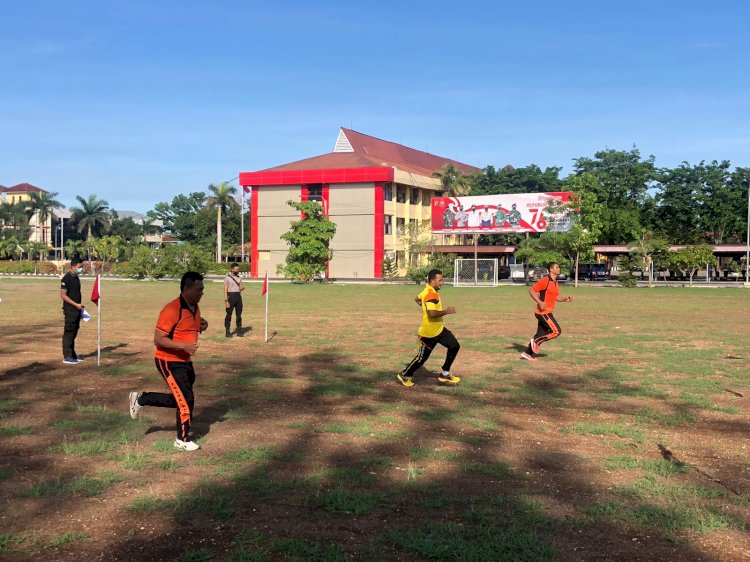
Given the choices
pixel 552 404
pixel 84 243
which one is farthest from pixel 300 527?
pixel 84 243

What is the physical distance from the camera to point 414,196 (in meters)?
77.4

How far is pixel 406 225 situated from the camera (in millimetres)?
70250

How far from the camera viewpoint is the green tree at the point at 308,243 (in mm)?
61406

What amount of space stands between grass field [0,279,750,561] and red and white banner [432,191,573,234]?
44.2m

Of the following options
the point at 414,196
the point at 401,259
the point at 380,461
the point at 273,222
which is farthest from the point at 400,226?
the point at 380,461

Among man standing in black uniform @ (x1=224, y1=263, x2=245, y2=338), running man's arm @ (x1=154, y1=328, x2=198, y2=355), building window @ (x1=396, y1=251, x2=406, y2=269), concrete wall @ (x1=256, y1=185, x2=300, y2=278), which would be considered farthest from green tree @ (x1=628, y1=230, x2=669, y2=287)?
running man's arm @ (x1=154, y1=328, x2=198, y2=355)

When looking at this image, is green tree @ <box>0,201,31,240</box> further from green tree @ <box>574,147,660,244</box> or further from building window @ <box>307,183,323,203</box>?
green tree @ <box>574,147,660,244</box>

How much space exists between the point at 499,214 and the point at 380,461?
56.6m

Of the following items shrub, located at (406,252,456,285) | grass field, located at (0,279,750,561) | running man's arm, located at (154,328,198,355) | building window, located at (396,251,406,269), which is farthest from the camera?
building window, located at (396,251,406,269)

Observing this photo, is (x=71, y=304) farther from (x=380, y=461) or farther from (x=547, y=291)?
(x=547, y=291)

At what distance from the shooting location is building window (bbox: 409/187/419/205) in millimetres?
76537

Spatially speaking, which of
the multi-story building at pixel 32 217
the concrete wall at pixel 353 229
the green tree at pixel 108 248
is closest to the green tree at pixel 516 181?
the concrete wall at pixel 353 229

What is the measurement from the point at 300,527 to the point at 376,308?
2368 centimetres

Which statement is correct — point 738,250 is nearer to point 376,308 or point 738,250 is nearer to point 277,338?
point 376,308
